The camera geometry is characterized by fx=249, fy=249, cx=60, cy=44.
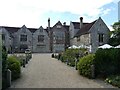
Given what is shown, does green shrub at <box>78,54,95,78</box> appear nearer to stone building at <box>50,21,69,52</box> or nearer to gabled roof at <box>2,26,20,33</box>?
stone building at <box>50,21,69,52</box>

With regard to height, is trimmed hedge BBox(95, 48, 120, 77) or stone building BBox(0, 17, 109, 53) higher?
stone building BBox(0, 17, 109, 53)

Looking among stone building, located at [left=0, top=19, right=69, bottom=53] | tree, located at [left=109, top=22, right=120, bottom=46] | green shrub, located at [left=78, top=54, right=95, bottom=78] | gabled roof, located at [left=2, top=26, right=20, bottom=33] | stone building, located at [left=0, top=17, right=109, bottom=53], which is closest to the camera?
green shrub, located at [left=78, top=54, right=95, bottom=78]

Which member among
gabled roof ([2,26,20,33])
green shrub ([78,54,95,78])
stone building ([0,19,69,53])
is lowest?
green shrub ([78,54,95,78])

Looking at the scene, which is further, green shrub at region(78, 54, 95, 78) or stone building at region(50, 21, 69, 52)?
stone building at region(50, 21, 69, 52)

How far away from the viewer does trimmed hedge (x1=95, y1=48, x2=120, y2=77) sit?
55.3 ft

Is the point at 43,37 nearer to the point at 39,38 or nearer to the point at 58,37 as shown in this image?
the point at 39,38

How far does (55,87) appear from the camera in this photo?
1351cm

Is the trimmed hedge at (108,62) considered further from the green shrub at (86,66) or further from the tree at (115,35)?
the tree at (115,35)

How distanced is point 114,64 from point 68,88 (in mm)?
4991

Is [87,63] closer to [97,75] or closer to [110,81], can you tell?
[97,75]

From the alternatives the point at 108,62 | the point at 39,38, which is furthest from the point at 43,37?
the point at 108,62

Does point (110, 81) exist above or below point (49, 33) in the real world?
below

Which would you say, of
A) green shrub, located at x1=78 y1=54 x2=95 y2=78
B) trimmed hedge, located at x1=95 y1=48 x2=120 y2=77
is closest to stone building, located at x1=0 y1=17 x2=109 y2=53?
green shrub, located at x1=78 y1=54 x2=95 y2=78

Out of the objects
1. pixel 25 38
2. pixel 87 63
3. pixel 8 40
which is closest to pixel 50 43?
pixel 25 38
